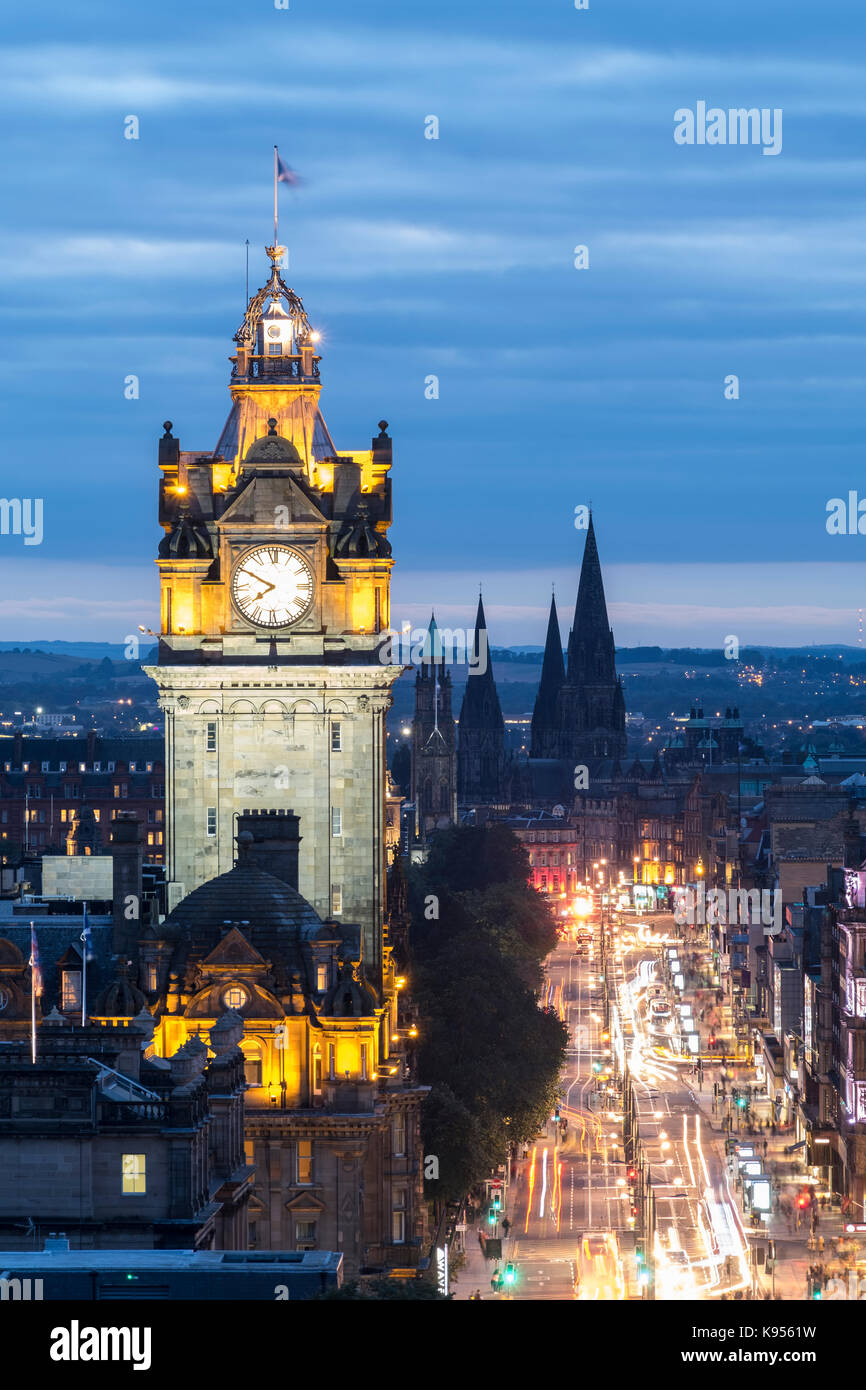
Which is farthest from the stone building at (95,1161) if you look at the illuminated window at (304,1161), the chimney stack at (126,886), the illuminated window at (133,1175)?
the chimney stack at (126,886)

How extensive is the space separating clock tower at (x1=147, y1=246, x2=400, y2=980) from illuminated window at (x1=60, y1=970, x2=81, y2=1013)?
362 inches

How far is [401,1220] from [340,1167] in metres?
6.88

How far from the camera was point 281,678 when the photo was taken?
11188 cm

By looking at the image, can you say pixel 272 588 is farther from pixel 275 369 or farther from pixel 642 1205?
pixel 642 1205

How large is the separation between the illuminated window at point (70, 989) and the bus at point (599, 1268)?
19265 mm

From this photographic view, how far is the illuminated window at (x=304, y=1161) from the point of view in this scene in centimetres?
9719

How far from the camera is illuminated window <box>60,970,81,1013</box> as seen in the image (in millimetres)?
104000

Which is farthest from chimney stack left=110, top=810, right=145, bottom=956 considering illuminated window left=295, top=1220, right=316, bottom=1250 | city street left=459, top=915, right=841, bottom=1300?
city street left=459, top=915, right=841, bottom=1300

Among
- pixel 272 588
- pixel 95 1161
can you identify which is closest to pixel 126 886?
pixel 272 588

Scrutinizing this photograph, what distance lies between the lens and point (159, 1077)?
258 ft

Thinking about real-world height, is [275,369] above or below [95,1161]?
above

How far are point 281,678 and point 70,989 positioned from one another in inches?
557

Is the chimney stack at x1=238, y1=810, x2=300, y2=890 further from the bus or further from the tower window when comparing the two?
the bus
